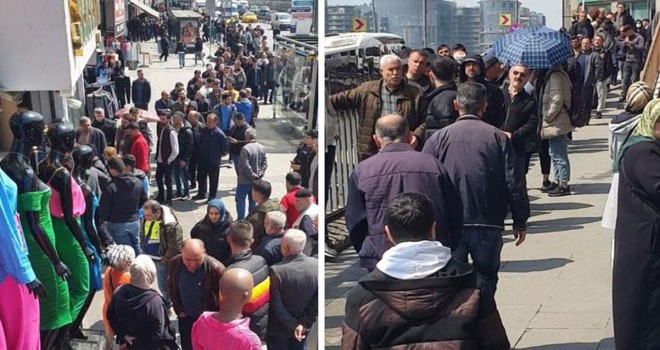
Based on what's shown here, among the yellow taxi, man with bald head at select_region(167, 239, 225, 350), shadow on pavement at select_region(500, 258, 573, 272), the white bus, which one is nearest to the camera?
the yellow taxi

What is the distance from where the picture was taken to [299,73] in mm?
3971

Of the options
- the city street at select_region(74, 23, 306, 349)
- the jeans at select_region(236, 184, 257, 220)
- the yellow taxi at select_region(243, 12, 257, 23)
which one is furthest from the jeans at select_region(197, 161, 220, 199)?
the yellow taxi at select_region(243, 12, 257, 23)

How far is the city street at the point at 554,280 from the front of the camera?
545cm

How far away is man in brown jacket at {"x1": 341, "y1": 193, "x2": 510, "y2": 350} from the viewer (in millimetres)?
3018

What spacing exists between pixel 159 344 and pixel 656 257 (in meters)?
2.33

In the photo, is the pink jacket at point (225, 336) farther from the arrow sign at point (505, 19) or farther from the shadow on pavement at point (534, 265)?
the arrow sign at point (505, 19)

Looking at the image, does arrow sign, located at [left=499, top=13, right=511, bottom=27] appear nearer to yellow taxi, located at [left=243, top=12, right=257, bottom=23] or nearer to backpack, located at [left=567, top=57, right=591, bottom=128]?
backpack, located at [left=567, top=57, right=591, bottom=128]

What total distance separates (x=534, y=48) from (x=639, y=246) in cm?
565

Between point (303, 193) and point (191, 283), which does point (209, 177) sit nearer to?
point (191, 283)

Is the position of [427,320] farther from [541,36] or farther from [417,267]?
[541,36]

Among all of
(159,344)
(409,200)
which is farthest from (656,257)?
(159,344)

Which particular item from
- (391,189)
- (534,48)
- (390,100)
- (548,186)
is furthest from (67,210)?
(534,48)

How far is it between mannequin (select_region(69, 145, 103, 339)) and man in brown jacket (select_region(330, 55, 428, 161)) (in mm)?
1936

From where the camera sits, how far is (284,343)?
4.33 metres
